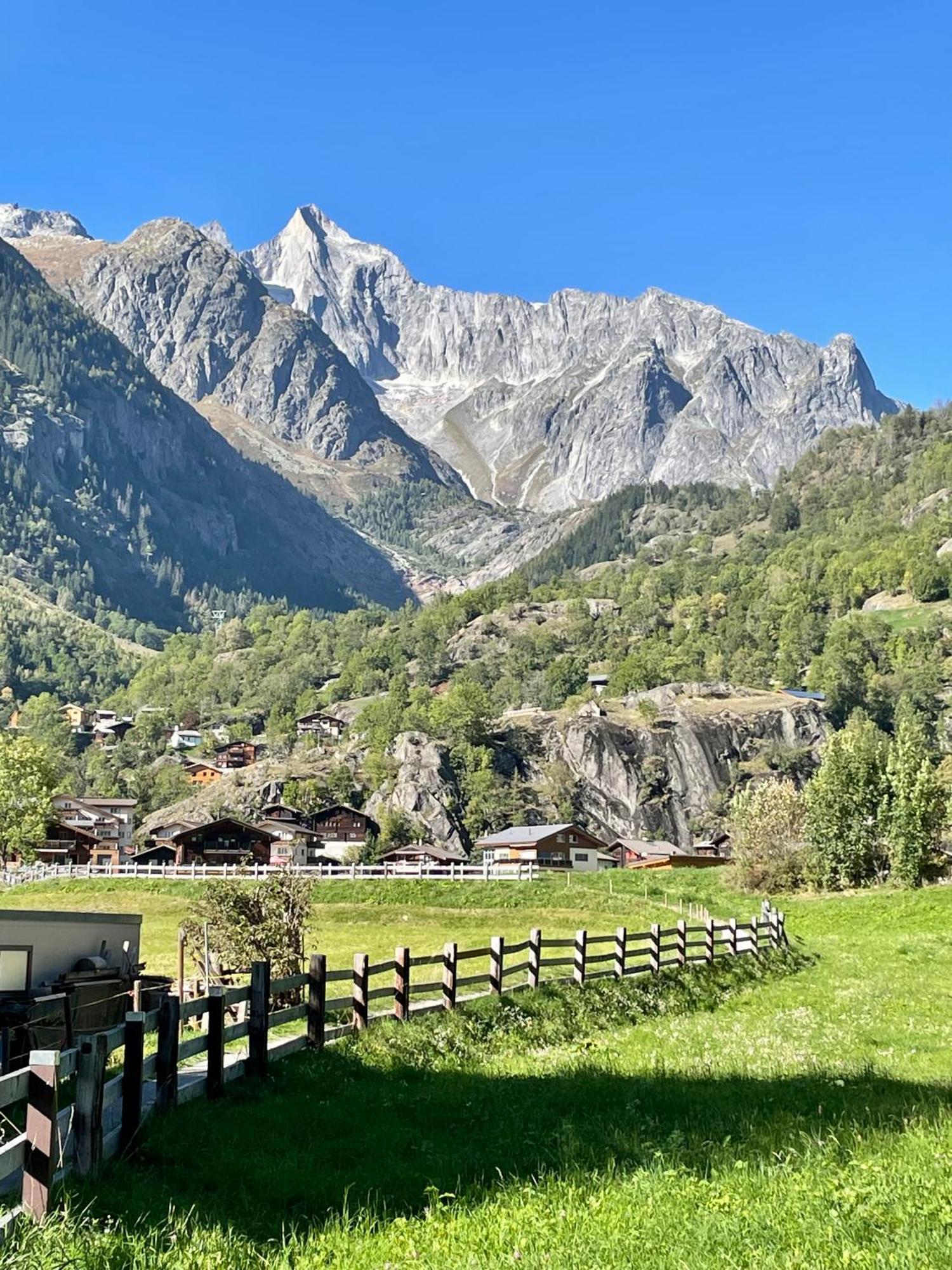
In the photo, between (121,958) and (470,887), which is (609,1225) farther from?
(470,887)

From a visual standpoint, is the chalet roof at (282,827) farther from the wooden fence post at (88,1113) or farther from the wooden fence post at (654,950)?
the wooden fence post at (88,1113)

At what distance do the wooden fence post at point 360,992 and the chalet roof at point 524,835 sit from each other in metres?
107

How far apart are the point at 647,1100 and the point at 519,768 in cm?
17031

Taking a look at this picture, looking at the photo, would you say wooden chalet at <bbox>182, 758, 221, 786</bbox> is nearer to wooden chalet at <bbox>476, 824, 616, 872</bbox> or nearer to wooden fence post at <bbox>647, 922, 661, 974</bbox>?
wooden chalet at <bbox>476, 824, 616, 872</bbox>

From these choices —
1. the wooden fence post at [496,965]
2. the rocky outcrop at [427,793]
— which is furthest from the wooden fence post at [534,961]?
the rocky outcrop at [427,793]

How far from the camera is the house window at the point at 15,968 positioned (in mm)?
21234

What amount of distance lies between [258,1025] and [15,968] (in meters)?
9.18

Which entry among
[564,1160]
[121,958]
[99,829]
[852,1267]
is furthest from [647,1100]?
[99,829]

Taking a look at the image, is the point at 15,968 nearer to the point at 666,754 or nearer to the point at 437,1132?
the point at 437,1132

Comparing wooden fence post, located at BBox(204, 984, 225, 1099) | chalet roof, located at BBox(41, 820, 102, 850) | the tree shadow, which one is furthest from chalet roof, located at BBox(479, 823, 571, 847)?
wooden fence post, located at BBox(204, 984, 225, 1099)

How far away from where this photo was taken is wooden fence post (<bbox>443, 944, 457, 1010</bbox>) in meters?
19.7

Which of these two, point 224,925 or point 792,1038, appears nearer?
point 792,1038

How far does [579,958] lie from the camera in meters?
25.2

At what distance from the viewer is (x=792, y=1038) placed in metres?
19.4
